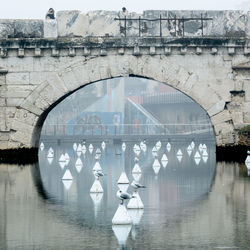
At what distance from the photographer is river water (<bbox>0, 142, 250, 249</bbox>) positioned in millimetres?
10258

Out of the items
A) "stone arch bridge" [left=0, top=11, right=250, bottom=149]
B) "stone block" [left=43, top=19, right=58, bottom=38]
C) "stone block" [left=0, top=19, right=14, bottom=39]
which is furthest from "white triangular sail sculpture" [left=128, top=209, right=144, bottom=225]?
"stone block" [left=0, top=19, right=14, bottom=39]

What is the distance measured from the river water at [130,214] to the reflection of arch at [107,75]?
3.66m

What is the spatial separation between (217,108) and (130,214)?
38.3 ft

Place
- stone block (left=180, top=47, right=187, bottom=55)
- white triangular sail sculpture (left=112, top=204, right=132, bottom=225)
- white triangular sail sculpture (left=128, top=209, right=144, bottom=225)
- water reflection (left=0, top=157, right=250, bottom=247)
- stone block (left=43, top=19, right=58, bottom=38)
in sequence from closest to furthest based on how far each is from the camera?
water reflection (left=0, top=157, right=250, bottom=247) < white triangular sail sculpture (left=112, top=204, right=132, bottom=225) < white triangular sail sculpture (left=128, top=209, right=144, bottom=225) < stone block (left=180, top=47, right=187, bottom=55) < stone block (left=43, top=19, right=58, bottom=38)

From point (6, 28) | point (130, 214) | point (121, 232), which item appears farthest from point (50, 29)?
point (121, 232)

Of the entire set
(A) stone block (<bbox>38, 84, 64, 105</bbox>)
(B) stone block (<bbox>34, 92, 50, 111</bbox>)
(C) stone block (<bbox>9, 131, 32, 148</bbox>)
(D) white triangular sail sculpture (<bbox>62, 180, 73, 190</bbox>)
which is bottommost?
(D) white triangular sail sculpture (<bbox>62, 180, 73, 190</bbox>)

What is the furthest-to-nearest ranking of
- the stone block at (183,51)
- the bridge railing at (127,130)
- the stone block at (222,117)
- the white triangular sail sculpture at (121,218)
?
the bridge railing at (127,130) → the stone block at (183,51) → the stone block at (222,117) → the white triangular sail sculpture at (121,218)

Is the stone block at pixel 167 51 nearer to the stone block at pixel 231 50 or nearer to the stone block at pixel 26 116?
the stone block at pixel 231 50

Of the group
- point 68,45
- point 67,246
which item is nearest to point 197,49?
point 68,45

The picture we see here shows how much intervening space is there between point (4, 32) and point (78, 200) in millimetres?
10533

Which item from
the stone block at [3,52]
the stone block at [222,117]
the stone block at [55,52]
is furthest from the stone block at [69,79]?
the stone block at [222,117]

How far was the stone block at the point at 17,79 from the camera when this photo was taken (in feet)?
79.4

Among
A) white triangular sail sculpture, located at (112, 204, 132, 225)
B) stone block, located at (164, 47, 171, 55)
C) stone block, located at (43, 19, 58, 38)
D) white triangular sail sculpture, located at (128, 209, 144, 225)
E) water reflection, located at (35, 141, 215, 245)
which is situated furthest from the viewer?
stone block, located at (43, 19, 58, 38)

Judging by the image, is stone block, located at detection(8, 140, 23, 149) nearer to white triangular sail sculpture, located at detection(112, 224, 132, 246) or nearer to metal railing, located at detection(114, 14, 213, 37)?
metal railing, located at detection(114, 14, 213, 37)
